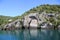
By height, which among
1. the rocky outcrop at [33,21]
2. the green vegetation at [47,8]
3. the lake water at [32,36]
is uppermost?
the green vegetation at [47,8]

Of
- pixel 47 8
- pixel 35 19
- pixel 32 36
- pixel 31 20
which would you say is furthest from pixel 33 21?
pixel 32 36

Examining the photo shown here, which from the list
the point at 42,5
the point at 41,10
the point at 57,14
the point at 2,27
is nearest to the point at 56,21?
the point at 57,14

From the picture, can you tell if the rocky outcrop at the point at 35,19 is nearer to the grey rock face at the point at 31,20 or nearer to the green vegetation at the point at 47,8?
the grey rock face at the point at 31,20

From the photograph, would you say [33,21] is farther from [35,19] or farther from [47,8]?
[47,8]

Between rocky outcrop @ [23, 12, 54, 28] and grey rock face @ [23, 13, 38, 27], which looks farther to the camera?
grey rock face @ [23, 13, 38, 27]

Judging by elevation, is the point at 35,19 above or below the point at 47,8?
below

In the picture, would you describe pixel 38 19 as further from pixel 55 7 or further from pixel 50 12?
pixel 55 7

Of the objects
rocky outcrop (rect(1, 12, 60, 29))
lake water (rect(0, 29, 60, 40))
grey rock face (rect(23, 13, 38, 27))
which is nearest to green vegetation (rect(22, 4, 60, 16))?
rocky outcrop (rect(1, 12, 60, 29))

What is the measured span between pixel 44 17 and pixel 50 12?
4.61 meters

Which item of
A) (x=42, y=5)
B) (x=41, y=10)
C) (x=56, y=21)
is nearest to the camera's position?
(x=56, y=21)

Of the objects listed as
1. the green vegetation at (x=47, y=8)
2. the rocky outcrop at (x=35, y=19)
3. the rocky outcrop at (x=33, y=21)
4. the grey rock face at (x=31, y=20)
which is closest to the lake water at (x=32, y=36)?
the rocky outcrop at (x=33, y=21)

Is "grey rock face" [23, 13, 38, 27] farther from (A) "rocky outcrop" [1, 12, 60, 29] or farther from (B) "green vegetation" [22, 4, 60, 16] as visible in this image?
(B) "green vegetation" [22, 4, 60, 16]

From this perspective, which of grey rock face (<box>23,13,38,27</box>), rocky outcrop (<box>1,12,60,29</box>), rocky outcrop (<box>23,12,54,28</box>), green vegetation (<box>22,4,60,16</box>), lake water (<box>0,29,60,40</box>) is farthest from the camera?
green vegetation (<box>22,4,60,16</box>)

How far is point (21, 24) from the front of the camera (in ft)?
299
